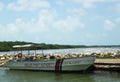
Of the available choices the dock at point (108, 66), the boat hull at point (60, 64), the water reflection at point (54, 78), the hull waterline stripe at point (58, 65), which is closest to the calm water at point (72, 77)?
the water reflection at point (54, 78)

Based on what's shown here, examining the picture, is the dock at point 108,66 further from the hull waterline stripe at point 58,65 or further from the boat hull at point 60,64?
the hull waterline stripe at point 58,65

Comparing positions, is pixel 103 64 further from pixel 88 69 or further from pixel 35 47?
pixel 35 47

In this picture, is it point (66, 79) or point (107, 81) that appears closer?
point (107, 81)

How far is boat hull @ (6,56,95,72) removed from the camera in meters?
40.9

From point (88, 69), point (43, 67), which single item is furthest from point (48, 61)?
point (88, 69)

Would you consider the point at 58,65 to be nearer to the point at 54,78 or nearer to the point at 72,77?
the point at 54,78

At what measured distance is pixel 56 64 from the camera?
141 ft

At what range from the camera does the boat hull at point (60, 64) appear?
40938 mm

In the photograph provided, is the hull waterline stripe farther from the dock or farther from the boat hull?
the dock

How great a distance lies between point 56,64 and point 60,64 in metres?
0.61

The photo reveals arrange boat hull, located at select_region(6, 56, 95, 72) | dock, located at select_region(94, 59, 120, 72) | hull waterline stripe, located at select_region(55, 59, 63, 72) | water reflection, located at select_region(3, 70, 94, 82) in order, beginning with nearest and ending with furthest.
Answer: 1. water reflection, located at select_region(3, 70, 94, 82)
2. dock, located at select_region(94, 59, 120, 72)
3. boat hull, located at select_region(6, 56, 95, 72)
4. hull waterline stripe, located at select_region(55, 59, 63, 72)

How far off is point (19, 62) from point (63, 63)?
8073 mm

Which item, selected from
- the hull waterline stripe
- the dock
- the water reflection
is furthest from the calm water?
the hull waterline stripe

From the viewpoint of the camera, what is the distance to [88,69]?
42000 mm
